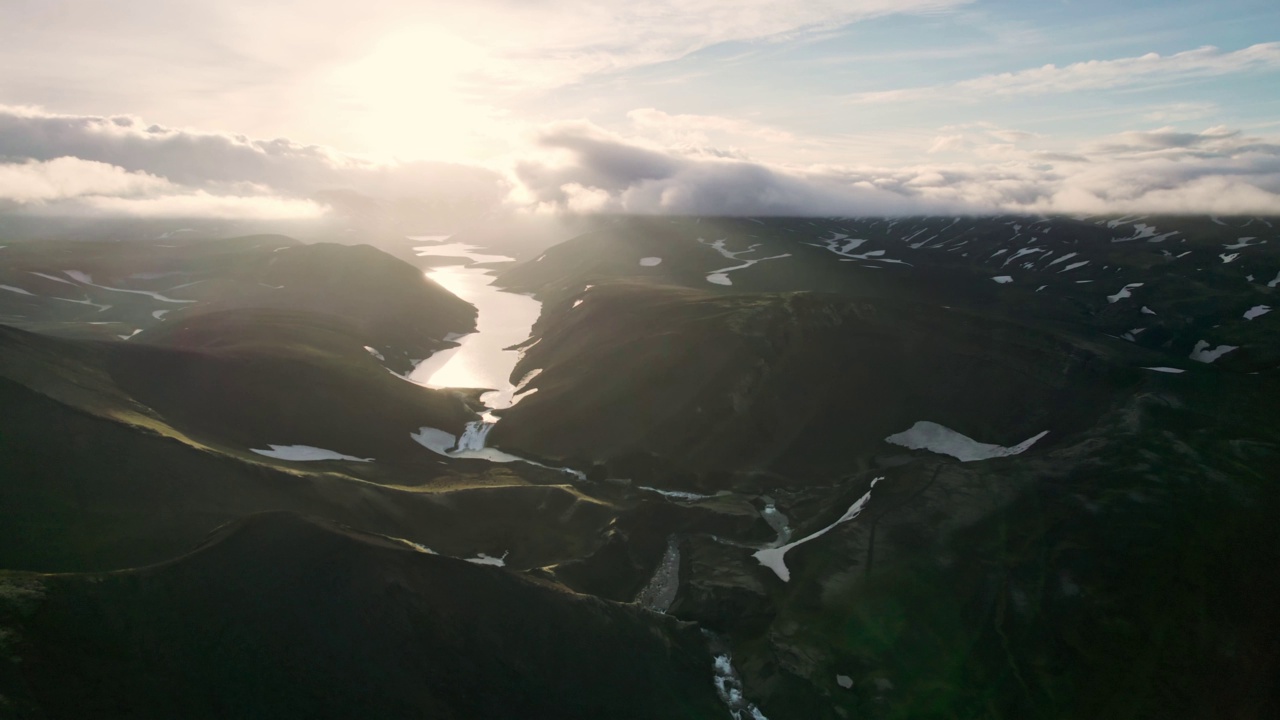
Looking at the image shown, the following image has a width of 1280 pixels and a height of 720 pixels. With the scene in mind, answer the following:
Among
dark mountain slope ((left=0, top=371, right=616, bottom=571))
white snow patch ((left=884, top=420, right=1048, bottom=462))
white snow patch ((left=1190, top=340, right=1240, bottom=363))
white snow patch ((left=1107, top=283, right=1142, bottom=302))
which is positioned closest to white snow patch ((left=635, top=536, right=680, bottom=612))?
dark mountain slope ((left=0, top=371, right=616, bottom=571))

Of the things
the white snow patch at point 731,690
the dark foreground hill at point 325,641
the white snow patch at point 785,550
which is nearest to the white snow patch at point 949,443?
the white snow patch at point 785,550

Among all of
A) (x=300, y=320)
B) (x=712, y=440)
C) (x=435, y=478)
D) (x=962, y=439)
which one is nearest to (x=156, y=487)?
(x=435, y=478)

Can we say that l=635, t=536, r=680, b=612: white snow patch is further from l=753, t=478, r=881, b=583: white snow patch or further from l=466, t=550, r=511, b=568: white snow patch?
l=466, t=550, r=511, b=568: white snow patch

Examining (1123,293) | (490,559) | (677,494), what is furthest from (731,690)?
(1123,293)

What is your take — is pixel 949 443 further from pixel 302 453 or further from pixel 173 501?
pixel 173 501

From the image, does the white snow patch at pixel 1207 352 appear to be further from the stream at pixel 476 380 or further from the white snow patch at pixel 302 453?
the white snow patch at pixel 302 453

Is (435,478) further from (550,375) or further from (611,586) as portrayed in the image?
(550,375)

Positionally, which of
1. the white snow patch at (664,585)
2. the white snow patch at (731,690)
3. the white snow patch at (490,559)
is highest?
the white snow patch at (490,559)
